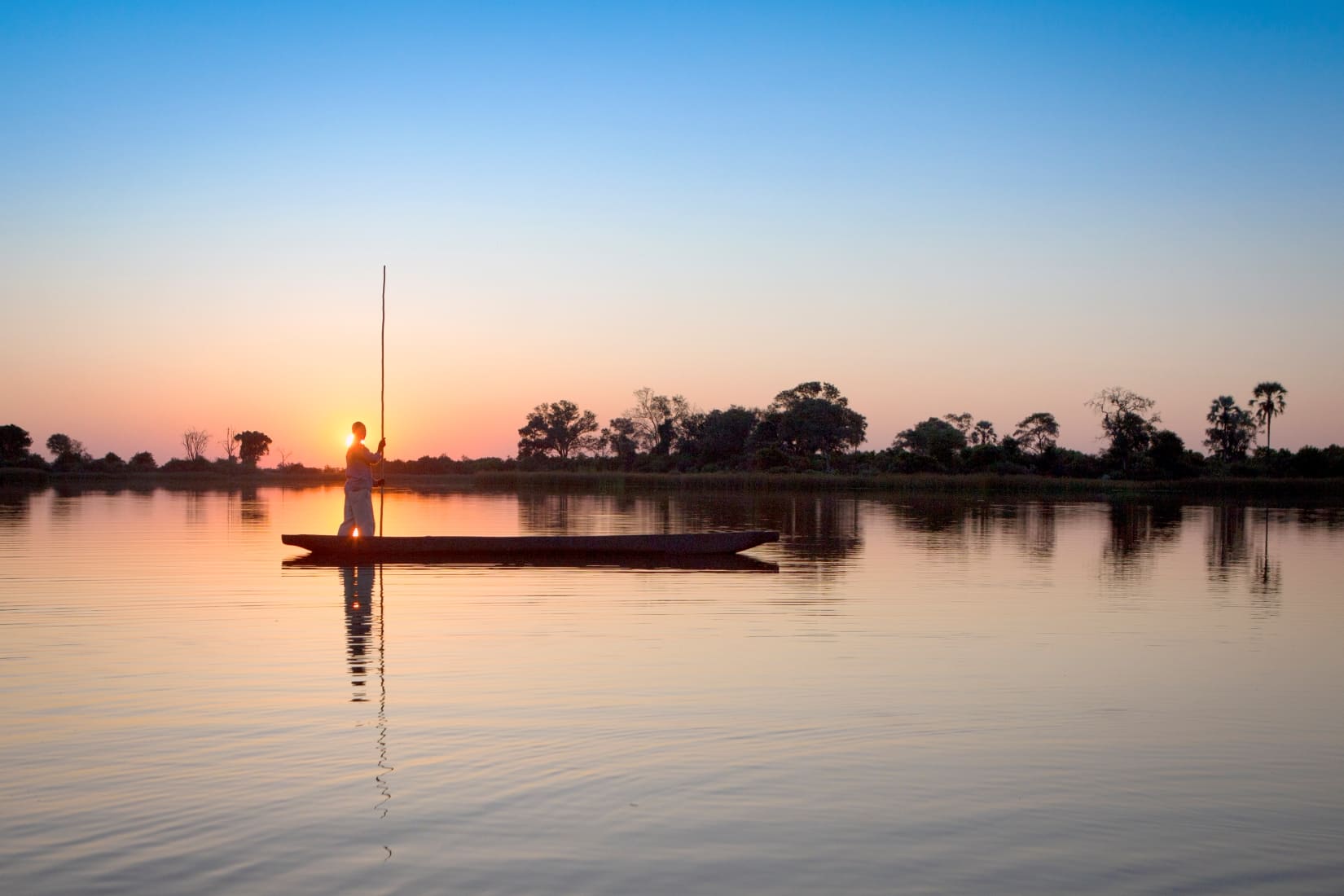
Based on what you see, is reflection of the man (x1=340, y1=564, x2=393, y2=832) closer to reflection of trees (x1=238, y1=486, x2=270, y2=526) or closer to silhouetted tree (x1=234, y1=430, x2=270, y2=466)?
reflection of trees (x1=238, y1=486, x2=270, y2=526)

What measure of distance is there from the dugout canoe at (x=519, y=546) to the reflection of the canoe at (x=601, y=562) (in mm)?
43

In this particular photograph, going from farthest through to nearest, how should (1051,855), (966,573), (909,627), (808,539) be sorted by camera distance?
(808,539) < (966,573) < (909,627) < (1051,855)

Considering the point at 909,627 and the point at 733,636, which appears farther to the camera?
the point at 909,627

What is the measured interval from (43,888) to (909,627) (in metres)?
7.84

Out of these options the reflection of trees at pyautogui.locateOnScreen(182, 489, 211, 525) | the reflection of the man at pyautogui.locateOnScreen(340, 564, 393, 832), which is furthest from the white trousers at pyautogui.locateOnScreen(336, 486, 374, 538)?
the reflection of trees at pyautogui.locateOnScreen(182, 489, 211, 525)

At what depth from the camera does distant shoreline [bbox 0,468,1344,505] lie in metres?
52.3

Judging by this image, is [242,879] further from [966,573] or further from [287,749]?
[966,573]

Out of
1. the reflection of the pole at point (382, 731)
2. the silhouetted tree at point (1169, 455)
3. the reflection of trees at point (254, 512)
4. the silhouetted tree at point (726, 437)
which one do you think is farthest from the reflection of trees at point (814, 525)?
the silhouetted tree at point (726, 437)

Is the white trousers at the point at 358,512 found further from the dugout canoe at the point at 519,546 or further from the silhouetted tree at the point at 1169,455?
the silhouetted tree at the point at 1169,455

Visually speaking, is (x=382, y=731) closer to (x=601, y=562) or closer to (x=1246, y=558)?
(x=601, y=562)

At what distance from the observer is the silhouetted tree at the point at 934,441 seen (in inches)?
2768

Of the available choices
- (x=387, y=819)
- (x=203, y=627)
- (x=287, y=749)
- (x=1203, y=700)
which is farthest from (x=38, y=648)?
(x=1203, y=700)

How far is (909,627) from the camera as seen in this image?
33.7 feet

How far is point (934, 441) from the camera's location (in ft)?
252
